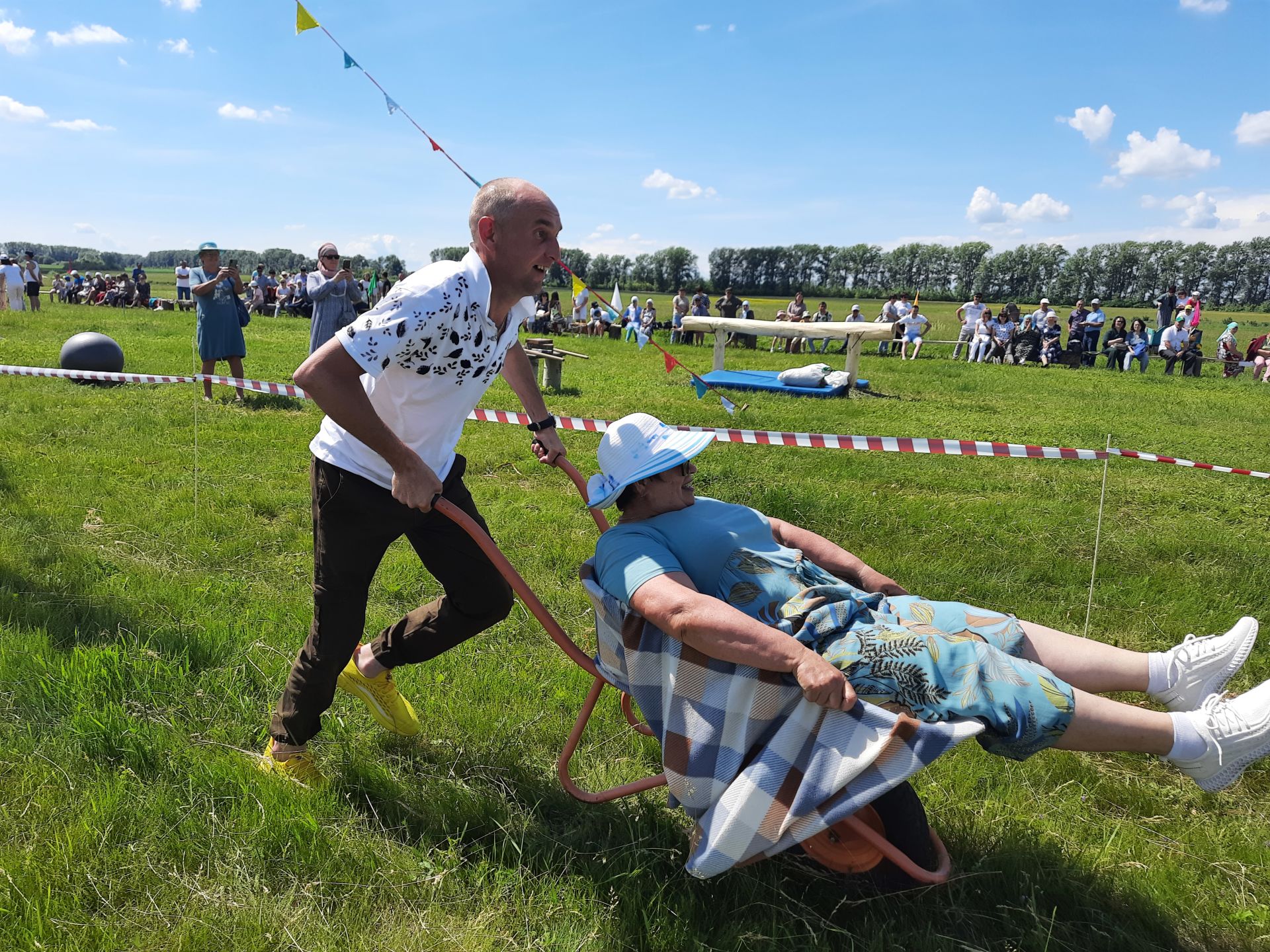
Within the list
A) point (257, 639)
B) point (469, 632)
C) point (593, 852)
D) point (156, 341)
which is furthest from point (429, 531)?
point (156, 341)

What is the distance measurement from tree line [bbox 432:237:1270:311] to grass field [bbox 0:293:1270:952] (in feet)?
228

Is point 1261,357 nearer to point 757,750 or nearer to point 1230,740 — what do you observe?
point 1230,740

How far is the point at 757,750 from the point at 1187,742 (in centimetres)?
118

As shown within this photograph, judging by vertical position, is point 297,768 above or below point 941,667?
below

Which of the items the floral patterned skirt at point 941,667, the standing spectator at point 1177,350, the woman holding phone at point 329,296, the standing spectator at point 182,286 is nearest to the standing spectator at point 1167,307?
the standing spectator at point 1177,350

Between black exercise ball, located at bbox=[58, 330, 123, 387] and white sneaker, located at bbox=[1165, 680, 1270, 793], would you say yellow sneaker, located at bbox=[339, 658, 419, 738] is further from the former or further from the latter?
black exercise ball, located at bbox=[58, 330, 123, 387]

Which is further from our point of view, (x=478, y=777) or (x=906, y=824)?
(x=478, y=777)

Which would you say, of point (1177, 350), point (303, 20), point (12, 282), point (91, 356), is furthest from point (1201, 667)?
point (12, 282)

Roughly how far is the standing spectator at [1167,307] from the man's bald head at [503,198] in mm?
25436

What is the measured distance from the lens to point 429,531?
302cm

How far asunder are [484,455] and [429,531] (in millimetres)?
5070

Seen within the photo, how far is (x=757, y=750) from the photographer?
2.28 m

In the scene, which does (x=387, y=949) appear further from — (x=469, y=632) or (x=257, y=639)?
(x=257, y=639)

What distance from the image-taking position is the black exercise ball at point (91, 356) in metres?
11.7
